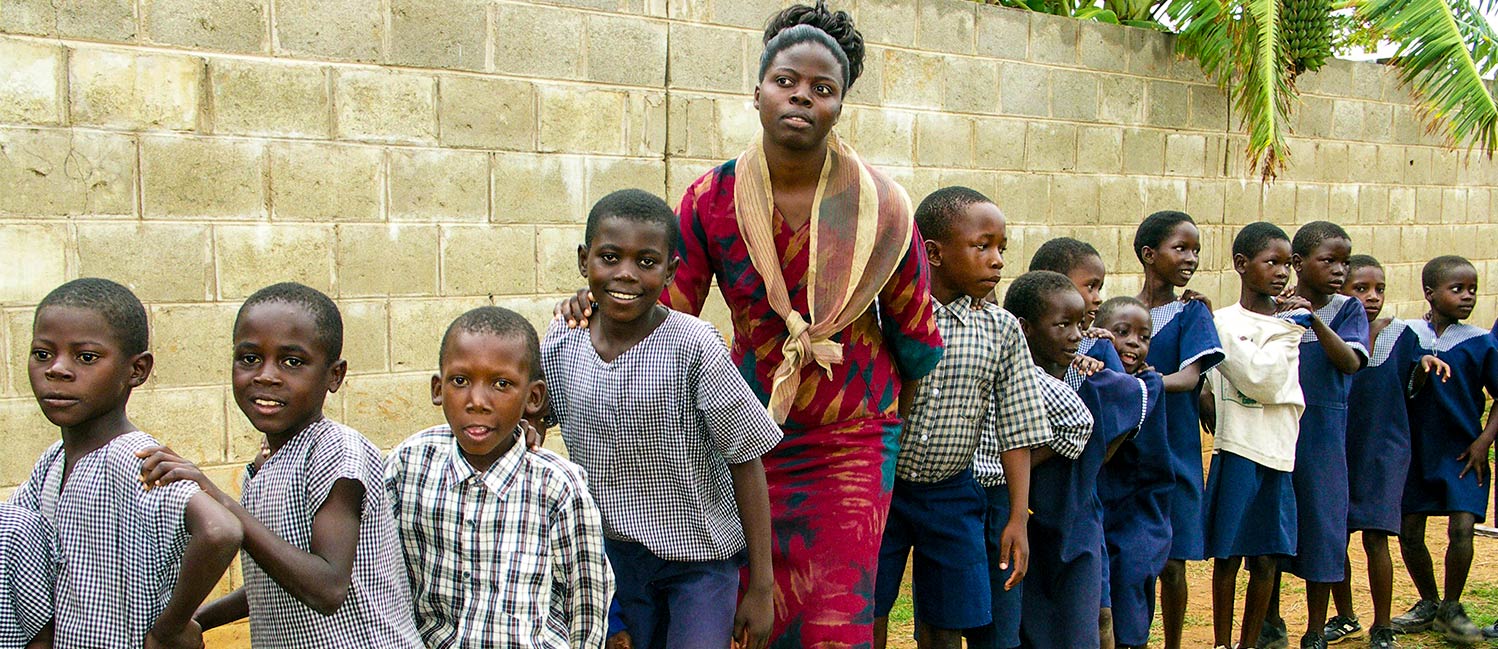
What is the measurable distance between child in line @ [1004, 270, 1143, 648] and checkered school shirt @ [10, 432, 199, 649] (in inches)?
89.3

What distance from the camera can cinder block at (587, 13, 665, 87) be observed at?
5387 mm

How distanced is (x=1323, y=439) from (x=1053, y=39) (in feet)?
10.4

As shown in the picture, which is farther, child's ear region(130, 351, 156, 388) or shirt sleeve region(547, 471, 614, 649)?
shirt sleeve region(547, 471, 614, 649)

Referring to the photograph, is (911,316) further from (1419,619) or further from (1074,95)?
(1074,95)

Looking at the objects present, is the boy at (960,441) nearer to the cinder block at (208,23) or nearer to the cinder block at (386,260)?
the cinder block at (386,260)

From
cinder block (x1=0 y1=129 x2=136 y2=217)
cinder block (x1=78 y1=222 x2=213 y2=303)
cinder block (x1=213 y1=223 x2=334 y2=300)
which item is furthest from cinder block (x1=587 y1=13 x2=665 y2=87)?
cinder block (x1=0 y1=129 x2=136 y2=217)

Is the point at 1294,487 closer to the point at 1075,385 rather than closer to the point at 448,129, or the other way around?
the point at 1075,385

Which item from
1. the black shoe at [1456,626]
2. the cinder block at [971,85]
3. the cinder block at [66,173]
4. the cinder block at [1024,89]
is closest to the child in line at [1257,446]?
the black shoe at [1456,626]

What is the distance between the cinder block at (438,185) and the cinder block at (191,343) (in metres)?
0.75

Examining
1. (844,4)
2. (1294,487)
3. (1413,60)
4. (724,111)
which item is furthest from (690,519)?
(1413,60)

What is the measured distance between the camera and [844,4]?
20.2 ft

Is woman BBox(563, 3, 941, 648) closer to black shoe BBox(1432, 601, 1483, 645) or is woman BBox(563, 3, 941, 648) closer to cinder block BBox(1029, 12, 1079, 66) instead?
black shoe BBox(1432, 601, 1483, 645)

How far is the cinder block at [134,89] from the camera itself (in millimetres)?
4250

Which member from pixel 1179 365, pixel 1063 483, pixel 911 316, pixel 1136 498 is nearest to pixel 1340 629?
pixel 1179 365
